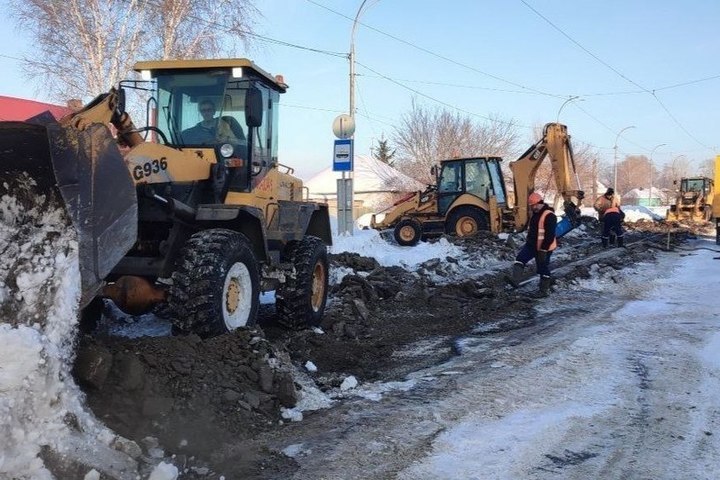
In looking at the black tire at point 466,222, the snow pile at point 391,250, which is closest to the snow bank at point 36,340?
the snow pile at point 391,250

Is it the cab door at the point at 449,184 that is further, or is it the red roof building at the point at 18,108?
the cab door at the point at 449,184

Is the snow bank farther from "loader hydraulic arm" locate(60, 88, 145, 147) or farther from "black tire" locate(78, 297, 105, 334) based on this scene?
"black tire" locate(78, 297, 105, 334)

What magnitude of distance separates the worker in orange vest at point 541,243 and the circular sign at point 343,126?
16.5ft

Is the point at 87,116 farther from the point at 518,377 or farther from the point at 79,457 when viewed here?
the point at 518,377

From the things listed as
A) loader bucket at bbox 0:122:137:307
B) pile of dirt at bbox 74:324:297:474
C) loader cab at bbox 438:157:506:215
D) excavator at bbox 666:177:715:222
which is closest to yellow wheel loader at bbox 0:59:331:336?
loader bucket at bbox 0:122:137:307

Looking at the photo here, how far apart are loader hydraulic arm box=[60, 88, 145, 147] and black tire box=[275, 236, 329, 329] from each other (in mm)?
2292

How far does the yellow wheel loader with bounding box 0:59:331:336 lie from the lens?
13.2ft

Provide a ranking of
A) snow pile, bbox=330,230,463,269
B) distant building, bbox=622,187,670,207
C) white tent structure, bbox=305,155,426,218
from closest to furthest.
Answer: snow pile, bbox=330,230,463,269 < white tent structure, bbox=305,155,426,218 < distant building, bbox=622,187,670,207

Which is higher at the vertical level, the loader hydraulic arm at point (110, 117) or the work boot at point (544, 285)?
the loader hydraulic arm at point (110, 117)

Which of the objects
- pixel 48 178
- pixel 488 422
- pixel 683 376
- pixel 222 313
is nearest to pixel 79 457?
pixel 48 178

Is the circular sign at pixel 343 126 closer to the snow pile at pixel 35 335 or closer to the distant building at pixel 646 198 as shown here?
the snow pile at pixel 35 335

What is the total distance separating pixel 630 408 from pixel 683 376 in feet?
3.78

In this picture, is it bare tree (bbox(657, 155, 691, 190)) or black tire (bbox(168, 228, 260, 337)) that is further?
bare tree (bbox(657, 155, 691, 190))

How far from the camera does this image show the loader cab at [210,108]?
6.45 metres
